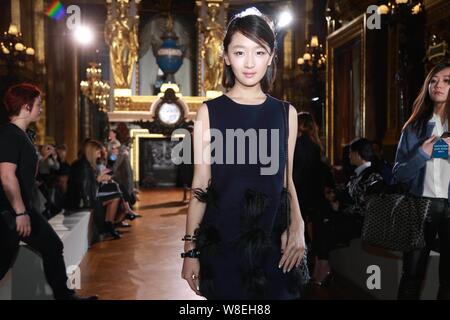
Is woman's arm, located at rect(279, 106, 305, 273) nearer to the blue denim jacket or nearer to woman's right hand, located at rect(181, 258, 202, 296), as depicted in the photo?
woman's right hand, located at rect(181, 258, 202, 296)

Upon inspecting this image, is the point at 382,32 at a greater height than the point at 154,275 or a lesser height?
greater

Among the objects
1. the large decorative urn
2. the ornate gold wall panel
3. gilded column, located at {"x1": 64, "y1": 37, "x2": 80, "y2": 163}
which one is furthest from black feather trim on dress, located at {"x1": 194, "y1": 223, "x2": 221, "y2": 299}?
the large decorative urn

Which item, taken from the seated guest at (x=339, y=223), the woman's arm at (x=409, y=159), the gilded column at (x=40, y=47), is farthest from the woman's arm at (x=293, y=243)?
the gilded column at (x=40, y=47)

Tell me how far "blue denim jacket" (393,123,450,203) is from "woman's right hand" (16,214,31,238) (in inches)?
82.3

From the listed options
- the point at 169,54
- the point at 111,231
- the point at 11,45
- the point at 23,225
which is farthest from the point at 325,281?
the point at 169,54

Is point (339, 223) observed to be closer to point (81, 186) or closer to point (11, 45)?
point (81, 186)

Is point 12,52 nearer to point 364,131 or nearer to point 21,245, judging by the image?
point 364,131

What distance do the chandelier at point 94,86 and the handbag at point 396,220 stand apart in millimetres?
12792

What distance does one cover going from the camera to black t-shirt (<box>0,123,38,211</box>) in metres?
3.09

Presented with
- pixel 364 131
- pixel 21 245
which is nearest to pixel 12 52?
pixel 364 131

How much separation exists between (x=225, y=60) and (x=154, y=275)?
3.62 metres

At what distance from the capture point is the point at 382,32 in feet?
27.9

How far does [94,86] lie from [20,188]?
11.9m

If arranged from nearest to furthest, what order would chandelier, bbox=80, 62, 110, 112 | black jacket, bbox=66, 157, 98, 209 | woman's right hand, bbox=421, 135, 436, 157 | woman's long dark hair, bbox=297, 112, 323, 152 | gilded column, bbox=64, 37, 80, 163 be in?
woman's right hand, bbox=421, 135, 436, 157, woman's long dark hair, bbox=297, 112, 323, 152, black jacket, bbox=66, 157, 98, 209, chandelier, bbox=80, 62, 110, 112, gilded column, bbox=64, 37, 80, 163
